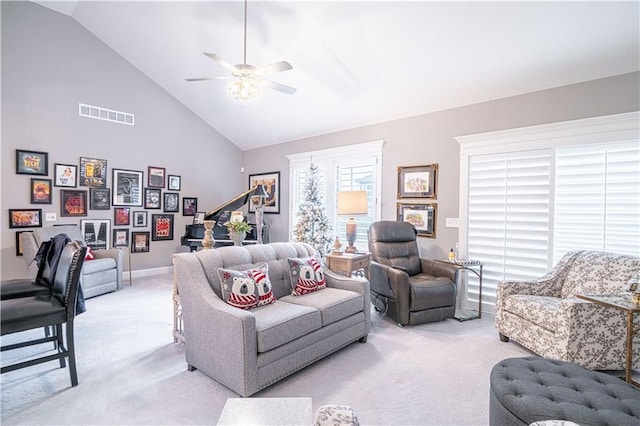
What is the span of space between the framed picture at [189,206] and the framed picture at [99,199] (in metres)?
1.36

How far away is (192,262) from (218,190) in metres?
4.87

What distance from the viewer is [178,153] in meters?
6.60

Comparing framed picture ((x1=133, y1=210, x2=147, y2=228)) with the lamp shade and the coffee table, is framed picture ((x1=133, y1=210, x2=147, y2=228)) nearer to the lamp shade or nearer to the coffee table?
the lamp shade

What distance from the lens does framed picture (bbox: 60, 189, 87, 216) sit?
206 inches

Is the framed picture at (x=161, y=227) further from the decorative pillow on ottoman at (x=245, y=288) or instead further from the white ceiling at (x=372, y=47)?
the decorative pillow on ottoman at (x=245, y=288)

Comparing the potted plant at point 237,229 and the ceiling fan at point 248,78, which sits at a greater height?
the ceiling fan at point 248,78

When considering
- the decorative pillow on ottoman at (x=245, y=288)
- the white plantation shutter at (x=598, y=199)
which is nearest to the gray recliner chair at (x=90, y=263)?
the decorative pillow on ottoman at (x=245, y=288)

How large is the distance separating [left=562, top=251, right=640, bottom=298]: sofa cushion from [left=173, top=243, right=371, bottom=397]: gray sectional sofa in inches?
80.2

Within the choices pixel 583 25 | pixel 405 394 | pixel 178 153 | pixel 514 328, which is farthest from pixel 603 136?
pixel 178 153

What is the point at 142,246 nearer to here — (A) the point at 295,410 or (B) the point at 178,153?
(B) the point at 178,153

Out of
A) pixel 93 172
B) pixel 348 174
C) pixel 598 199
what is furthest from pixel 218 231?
pixel 598 199

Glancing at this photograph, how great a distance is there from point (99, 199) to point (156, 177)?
3.40 ft

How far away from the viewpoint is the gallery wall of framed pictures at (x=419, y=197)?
4.73 m

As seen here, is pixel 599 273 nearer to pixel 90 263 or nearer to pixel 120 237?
pixel 90 263
